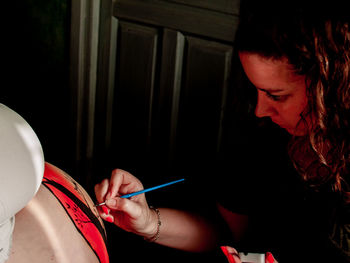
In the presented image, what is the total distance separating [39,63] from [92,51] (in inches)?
11.7

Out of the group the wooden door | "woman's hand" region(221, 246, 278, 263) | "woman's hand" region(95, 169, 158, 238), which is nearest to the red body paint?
"woman's hand" region(95, 169, 158, 238)

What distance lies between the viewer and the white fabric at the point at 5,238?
67 cm

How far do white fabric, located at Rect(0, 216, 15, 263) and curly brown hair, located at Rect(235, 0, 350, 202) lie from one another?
1.69 feet

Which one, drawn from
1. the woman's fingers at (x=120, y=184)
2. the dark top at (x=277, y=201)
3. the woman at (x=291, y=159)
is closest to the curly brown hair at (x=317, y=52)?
the woman at (x=291, y=159)

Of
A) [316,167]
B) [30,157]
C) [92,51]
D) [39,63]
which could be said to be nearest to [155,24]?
[92,51]

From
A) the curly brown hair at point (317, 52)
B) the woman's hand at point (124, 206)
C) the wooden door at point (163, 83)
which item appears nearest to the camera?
the curly brown hair at point (317, 52)

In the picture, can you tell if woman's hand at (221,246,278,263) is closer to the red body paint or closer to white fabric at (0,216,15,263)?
the red body paint

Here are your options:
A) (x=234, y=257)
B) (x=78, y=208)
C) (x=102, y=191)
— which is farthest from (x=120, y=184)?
(x=234, y=257)

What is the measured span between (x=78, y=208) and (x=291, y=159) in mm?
488

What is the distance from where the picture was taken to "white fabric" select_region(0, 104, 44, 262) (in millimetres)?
630

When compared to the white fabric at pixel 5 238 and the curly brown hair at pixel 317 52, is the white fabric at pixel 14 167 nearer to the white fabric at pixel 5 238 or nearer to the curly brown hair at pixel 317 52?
the white fabric at pixel 5 238

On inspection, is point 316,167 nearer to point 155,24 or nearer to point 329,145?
point 329,145

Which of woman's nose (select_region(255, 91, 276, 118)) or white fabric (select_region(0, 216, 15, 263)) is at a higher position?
woman's nose (select_region(255, 91, 276, 118))

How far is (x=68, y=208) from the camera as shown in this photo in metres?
0.83
